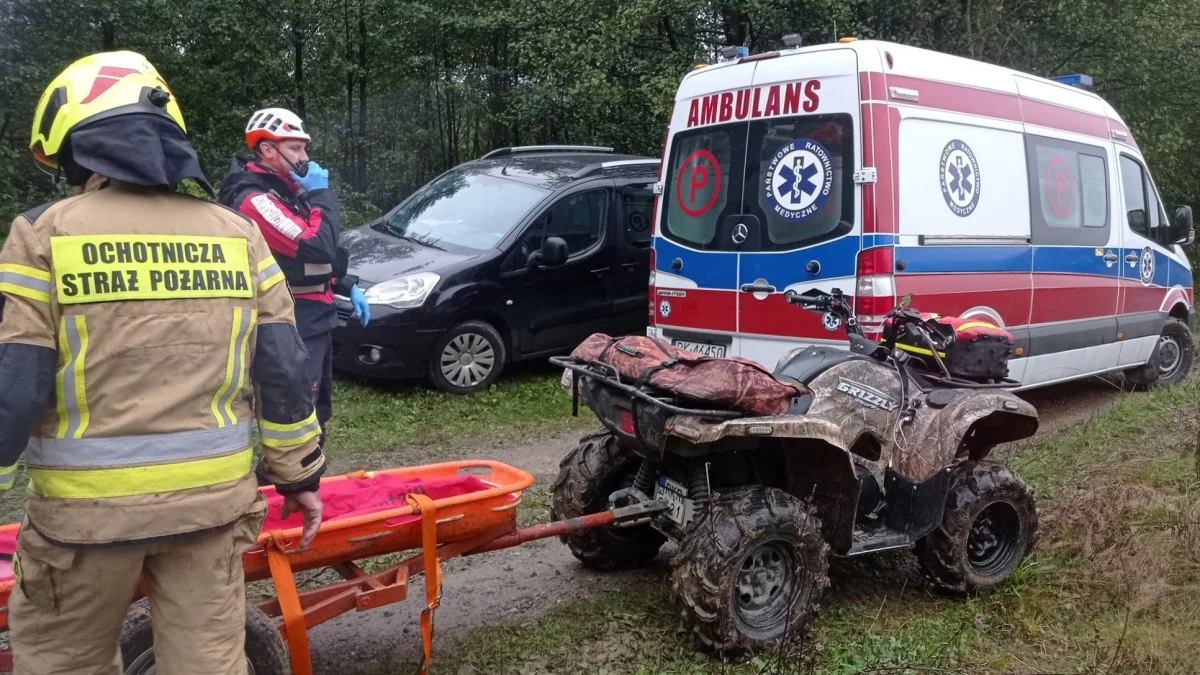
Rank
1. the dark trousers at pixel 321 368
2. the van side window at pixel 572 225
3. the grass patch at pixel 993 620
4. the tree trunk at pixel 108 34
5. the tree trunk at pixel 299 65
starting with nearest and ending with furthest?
the grass patch at pixel 993 620
the dark trousers at pixel 321 368
the van side window at pixel 572 225
the tree trunk at pixel 108 34
the tree trunk at pixel 299 65

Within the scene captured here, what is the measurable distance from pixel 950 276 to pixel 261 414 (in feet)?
15.9

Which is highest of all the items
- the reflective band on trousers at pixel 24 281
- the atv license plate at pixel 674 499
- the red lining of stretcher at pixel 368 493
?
the reflective band on trousers at pixel 24 281

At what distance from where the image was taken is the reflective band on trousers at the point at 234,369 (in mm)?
2232

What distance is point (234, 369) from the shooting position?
2.25 metres

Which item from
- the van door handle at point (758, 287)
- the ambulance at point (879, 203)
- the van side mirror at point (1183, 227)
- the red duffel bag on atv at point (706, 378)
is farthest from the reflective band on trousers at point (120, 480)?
the van side mirror at point (1183, 227)

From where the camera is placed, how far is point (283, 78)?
614 inches

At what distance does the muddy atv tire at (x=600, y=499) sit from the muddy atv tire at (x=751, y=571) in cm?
72

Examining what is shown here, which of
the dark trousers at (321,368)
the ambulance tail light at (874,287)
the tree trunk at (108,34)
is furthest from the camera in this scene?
the tree trunk at (108,34)

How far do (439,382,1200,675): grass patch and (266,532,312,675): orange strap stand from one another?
2.69ft

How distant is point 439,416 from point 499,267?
→ 1.35 meters

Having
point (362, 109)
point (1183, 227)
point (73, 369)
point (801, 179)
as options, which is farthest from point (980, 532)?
point (362, 109)

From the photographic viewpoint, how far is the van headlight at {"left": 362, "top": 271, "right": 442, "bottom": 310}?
7169 mm

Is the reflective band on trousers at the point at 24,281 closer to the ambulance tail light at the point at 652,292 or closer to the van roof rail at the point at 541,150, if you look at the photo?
the ambulance tail light at the point at 652,292

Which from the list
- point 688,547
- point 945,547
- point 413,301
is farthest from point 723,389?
point 413,301
